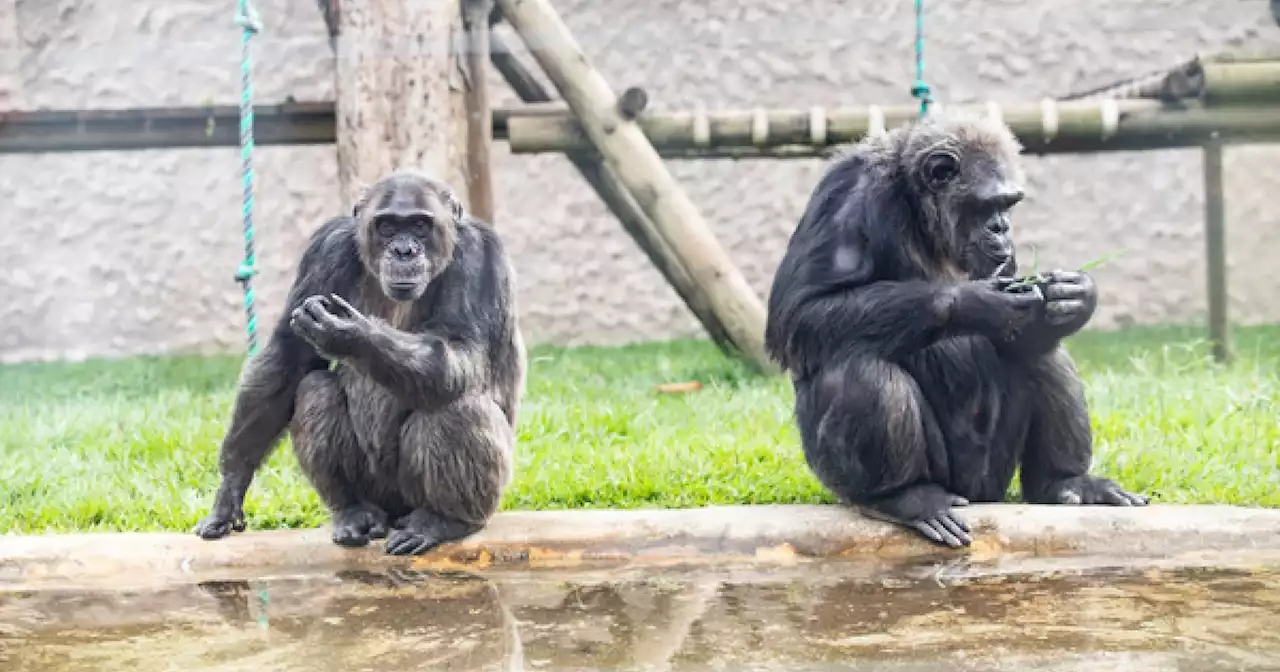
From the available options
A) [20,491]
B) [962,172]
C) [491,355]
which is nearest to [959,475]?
[962,172]

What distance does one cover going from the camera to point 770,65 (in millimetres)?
12062

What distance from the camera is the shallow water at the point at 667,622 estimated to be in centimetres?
352

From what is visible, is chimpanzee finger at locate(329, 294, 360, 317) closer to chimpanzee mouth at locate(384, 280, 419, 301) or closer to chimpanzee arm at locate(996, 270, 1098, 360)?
chimpanzee mouth at locate(384, 280, 419, 301)

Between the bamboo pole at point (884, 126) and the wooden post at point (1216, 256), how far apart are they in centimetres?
32

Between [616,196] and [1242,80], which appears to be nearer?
[1242,80]

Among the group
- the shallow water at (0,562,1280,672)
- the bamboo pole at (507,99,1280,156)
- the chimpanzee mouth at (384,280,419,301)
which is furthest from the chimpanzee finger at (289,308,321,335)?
the bamboo pole at (507,99,1280,156)

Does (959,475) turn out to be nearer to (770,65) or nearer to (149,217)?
(770,65)

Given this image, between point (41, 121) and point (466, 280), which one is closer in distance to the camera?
point (466, 280)

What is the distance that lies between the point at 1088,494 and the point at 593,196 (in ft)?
25.0

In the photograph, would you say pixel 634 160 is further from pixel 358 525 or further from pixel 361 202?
pixel 358 525

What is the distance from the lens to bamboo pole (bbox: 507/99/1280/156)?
791 cm

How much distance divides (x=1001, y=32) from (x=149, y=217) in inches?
313

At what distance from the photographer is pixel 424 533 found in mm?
4734

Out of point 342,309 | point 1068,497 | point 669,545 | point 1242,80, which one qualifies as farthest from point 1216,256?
point 342,309
